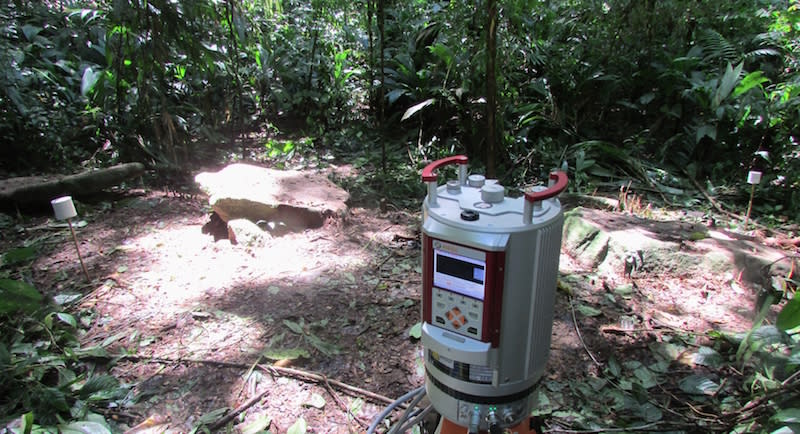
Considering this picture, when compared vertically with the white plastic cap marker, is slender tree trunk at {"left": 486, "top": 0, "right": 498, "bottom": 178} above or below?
above

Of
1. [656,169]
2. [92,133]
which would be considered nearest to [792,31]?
[656,169]

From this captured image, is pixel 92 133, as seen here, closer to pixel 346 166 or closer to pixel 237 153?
pixel 237 153

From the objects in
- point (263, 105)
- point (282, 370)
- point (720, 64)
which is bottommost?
point (282, 370)

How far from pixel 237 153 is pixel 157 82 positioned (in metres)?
1.29

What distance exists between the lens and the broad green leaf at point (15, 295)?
224cm

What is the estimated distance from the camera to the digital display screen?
1.36 m

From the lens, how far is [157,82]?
541cm

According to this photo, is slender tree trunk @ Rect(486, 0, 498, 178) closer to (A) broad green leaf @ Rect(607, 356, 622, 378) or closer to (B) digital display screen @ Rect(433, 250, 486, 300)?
(A) broad green leaf @ Rect(607, 356, 622, 378)

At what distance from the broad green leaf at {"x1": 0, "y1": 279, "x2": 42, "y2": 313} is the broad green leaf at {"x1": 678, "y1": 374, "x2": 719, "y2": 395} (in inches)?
124

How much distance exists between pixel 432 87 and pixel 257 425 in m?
5.37

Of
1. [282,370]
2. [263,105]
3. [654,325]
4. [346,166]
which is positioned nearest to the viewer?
[282,370]

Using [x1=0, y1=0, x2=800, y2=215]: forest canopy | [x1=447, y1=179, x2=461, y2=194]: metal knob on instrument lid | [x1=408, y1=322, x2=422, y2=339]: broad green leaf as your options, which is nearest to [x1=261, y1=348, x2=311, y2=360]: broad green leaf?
[x1=408, y1=322, x2=422, y2=339]: broad green leaf

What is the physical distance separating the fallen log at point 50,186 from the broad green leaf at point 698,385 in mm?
4963

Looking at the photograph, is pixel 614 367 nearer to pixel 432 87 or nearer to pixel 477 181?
pixel 477 181
